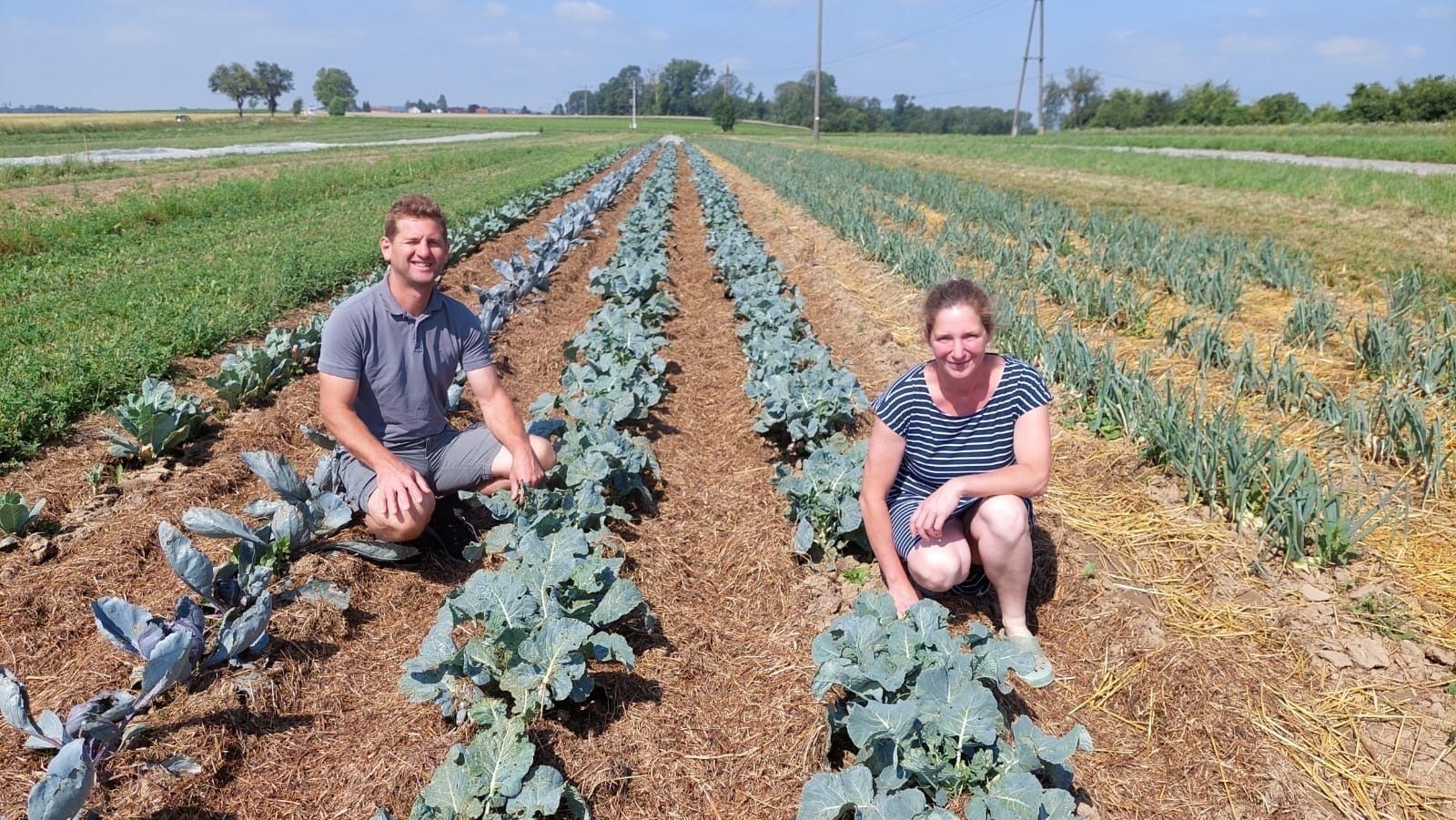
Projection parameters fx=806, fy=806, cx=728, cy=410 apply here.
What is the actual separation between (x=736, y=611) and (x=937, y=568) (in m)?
0.98

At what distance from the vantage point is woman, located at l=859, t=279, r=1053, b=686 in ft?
9.61

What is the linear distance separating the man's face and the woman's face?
6.59ft

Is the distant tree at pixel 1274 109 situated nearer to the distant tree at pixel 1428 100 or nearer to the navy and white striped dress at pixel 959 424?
the distant tree at pixel 1428 100

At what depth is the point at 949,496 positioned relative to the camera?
2.92 meters

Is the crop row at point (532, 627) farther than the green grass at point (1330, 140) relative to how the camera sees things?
No

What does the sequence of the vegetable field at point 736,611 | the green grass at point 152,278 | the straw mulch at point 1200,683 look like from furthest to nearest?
the green grass at point 152,278, the straw mulch at point 1200,683, the vegetable field at point 736,611

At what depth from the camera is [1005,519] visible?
115 inches

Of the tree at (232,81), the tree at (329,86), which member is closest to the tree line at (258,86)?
the tree at (232,81)

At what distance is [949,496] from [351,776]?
2.19 m

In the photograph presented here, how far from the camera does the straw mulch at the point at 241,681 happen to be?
2.43 metres

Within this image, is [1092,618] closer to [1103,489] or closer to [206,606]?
[1103,489]

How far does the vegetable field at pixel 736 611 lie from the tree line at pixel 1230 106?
43743mm

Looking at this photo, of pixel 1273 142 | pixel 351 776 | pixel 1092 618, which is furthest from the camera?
pixel 1273 142

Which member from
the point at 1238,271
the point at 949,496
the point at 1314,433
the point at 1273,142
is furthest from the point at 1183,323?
the point at 1273,142
